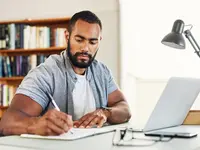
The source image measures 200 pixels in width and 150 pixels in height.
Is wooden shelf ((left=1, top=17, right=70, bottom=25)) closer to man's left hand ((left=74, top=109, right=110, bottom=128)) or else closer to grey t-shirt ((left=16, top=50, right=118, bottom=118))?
grey t-shirt ((left=16, top=50, right=118, bottom=118))

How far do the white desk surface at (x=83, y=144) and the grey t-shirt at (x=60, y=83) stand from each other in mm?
615

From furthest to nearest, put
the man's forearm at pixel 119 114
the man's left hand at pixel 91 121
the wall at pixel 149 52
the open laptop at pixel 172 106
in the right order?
the wall at pixel 149 52
the man's forearm at pixel 119 114
the man's left hand at pixel 91 121
the open laptop at pixel 172 106

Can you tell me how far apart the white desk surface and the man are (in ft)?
1.15

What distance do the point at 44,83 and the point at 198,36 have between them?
2.39m

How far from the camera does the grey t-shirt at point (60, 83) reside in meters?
1.80

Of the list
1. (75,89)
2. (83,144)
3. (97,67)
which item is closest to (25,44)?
(97,67)

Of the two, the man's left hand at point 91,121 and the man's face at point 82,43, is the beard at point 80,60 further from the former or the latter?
the man's left hand at point 91,121

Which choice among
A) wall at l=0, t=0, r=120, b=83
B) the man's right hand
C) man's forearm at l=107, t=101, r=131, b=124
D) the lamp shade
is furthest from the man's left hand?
wall at l=0, t=0, r=120, b=83

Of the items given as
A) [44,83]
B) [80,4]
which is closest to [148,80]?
[80,4]

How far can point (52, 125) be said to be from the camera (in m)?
1.25

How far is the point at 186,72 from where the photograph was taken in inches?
153

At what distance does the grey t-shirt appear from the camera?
70.8 inches

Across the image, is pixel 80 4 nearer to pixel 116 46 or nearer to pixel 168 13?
pixel 116 46

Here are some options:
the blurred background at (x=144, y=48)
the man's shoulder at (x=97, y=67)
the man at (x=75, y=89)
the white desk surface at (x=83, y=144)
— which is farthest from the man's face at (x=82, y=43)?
the blurred background at (x=144, y=48)
